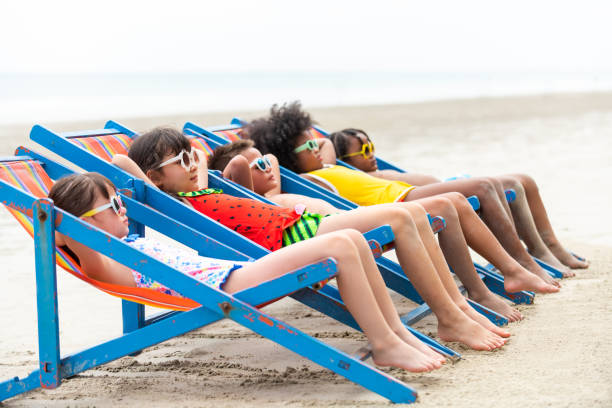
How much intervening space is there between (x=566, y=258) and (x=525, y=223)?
0.39m

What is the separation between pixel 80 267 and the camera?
8.64 ft

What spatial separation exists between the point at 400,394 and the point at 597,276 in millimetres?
2445

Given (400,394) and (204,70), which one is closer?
(400,394)

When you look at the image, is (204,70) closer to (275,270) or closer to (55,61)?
(55,61)

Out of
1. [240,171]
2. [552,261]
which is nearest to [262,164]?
[240,171]

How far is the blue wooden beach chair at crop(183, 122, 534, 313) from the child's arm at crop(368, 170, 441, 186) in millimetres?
919

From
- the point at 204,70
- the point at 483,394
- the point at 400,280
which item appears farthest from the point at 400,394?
the point at 204,70

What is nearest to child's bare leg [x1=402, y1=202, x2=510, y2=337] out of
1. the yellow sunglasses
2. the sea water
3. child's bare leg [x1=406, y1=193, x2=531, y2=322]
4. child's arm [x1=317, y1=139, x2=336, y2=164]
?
child's bare leg [x1=406, y1=193, x2=531, y2=322]

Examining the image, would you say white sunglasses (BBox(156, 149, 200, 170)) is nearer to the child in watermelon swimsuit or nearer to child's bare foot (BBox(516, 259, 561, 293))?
the child in watermelon swimsuit

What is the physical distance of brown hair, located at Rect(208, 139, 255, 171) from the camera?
4.10 meters

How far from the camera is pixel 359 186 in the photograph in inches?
174

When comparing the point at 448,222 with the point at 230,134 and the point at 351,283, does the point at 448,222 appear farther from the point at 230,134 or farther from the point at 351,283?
the point at 230,134

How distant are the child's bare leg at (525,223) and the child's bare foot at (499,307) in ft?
3.70

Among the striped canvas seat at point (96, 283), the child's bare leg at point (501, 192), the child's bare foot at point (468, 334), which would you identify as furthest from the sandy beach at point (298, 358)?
the child's bare leg at point (501, 192)
